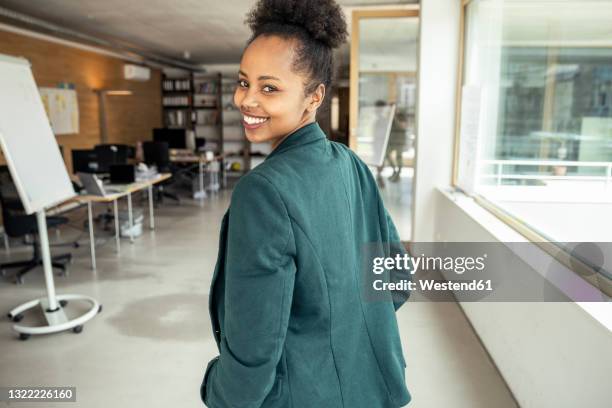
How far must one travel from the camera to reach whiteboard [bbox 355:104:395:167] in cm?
557

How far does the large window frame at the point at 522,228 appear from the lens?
6.45ft

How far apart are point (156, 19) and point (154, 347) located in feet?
16.1

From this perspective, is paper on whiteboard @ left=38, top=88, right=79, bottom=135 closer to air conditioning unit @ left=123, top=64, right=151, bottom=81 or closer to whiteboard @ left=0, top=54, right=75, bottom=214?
air conditioning unit @ left=123, top=64, right=151, bottom=81

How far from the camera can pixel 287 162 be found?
2.80 ft

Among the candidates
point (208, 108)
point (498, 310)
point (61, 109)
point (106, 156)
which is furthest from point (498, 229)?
point (208, 108)

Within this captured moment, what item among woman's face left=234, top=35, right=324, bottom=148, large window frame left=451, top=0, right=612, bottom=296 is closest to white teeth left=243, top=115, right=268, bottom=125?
woman's face left=234, top=35, right=324, bottom=148

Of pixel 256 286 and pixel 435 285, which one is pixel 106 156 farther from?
pixel 256 286

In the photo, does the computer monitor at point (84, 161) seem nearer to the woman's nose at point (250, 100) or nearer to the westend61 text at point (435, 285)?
the westend61 text at point (435, 285)

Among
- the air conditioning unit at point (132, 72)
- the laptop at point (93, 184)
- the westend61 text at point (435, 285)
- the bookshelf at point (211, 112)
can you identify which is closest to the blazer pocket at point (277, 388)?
the westend61 text at point (435, 285)

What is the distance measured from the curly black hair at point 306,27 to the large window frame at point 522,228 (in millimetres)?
1587

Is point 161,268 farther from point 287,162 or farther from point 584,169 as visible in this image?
point 287,162

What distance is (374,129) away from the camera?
568 cm

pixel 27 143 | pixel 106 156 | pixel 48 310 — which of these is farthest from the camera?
pixel 106 156

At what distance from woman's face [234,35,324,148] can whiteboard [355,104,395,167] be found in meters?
4.66
